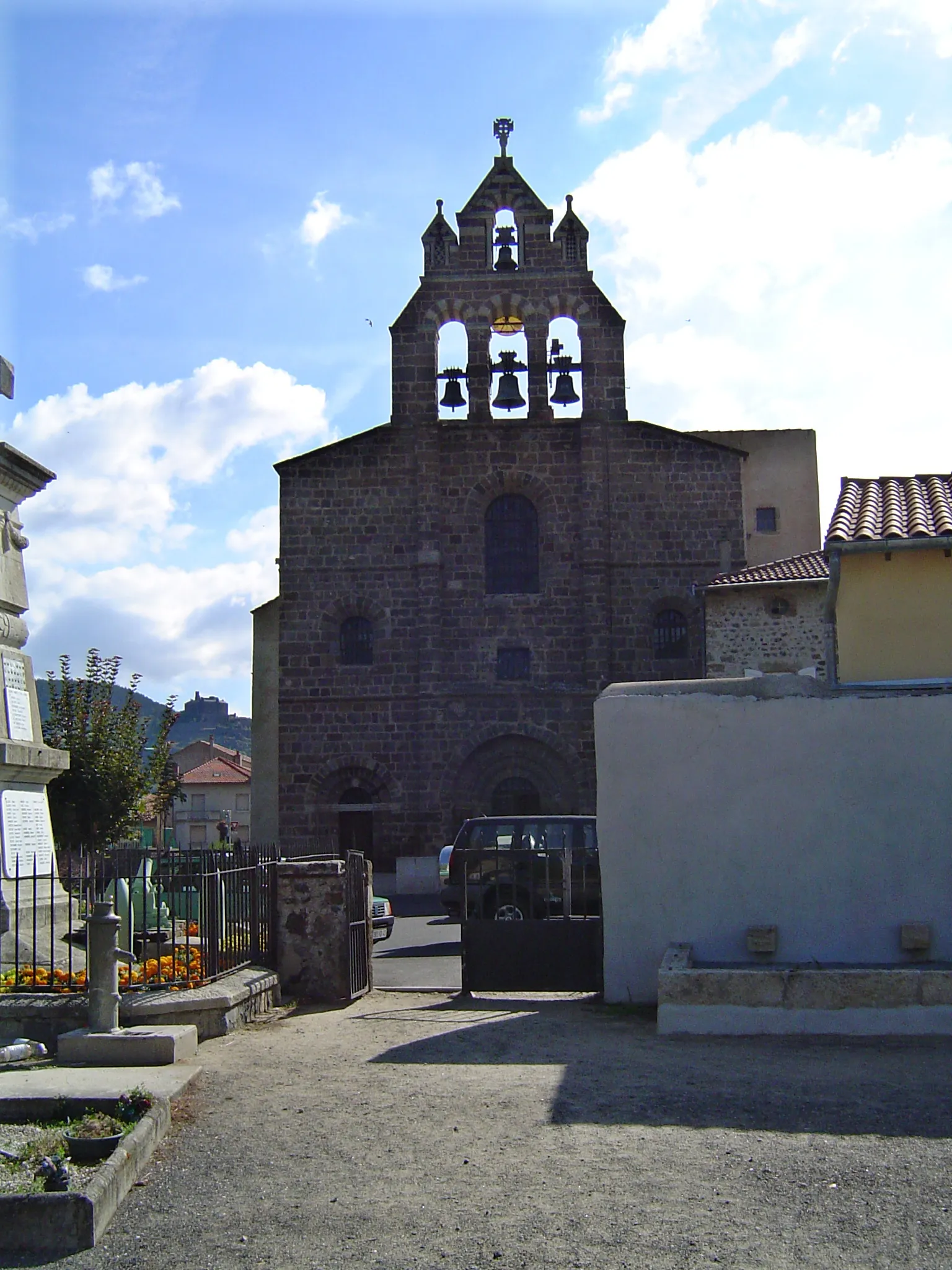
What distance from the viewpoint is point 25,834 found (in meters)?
9.40

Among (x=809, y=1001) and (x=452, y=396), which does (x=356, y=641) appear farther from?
(x=809, y=1001)

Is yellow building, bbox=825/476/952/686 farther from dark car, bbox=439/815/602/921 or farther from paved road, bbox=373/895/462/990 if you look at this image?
paved road, bbox=373/895/462/990

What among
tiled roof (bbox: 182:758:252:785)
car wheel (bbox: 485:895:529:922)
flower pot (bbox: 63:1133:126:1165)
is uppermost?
tiled roof (bbox: 182:758:252:785)

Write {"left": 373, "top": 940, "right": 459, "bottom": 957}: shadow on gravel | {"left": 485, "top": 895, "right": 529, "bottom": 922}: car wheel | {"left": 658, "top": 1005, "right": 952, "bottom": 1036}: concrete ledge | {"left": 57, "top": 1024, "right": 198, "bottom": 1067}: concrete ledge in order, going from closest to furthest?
1. {"left": 57, "top": 1024, "right": 198, "bottom": 1067}: concrete ledge
2. {"left": 658, "top": 1005, "right": 952, "bottom": 1036}: concrete ledge
3. {"left": 485, "top": 895, "right": 529, "bottom": 922}: car wheel
4. {"left": 373, "top": 940, "right": 459, "bottom": 957}: shadow on gravel

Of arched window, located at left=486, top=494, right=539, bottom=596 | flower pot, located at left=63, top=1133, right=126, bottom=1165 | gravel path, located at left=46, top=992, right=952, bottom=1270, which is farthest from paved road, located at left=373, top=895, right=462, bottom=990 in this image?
arched window, located at left=486, top=494, right=539, bottom=596

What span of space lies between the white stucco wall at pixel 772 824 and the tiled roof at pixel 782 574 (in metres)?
14.8

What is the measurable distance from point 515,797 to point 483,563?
5.00 metres

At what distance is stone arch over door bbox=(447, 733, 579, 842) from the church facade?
4 cm

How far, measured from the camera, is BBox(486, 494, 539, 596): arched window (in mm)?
27938

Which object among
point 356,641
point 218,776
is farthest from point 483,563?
point 218,776

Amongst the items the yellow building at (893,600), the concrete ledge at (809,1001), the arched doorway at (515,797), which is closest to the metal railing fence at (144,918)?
the concrete ledge at (809,1001)

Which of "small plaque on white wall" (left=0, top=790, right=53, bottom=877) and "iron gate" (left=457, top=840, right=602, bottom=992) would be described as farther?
"iron gate" (left=457, top=840, right=602, bottom=992)

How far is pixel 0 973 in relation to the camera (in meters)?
8.74

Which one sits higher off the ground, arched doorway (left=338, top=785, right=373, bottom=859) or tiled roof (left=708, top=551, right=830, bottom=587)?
tiled roof (left=708, top=551, right=830, bottom=587)
